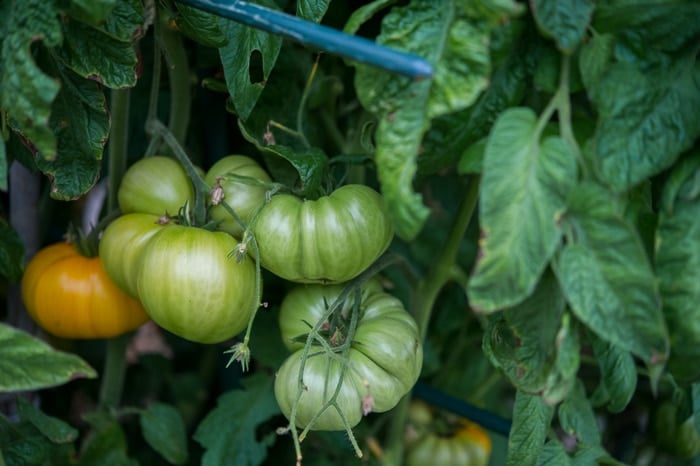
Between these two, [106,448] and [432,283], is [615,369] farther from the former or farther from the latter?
[106,448]

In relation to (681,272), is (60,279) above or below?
below

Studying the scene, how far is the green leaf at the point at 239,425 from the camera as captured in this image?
92 centimetres

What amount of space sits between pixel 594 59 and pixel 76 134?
45 centimetres

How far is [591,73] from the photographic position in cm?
56

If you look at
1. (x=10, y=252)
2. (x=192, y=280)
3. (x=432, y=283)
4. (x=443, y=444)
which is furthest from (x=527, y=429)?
(x=10, y=252)

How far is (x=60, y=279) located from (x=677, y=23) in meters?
0.65

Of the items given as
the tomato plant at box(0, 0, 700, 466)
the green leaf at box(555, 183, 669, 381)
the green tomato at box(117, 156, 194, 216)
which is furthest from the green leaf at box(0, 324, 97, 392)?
the green leaf at box(555, 183, 669, 381)

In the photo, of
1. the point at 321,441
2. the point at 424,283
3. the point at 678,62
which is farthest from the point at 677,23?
the point at 321,441

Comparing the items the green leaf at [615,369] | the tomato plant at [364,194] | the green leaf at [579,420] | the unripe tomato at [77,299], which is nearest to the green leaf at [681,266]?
the tomato plant at [364,194]

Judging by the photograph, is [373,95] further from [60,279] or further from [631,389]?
[60,279]

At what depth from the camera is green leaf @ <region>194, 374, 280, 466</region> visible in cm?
92

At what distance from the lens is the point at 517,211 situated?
20.4 inches

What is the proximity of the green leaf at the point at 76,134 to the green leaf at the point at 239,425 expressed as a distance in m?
0.35

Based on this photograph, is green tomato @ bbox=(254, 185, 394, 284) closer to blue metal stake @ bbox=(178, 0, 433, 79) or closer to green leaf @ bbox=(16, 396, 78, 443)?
blue metal stake @ bbox=(178, 0, 433, 79)
